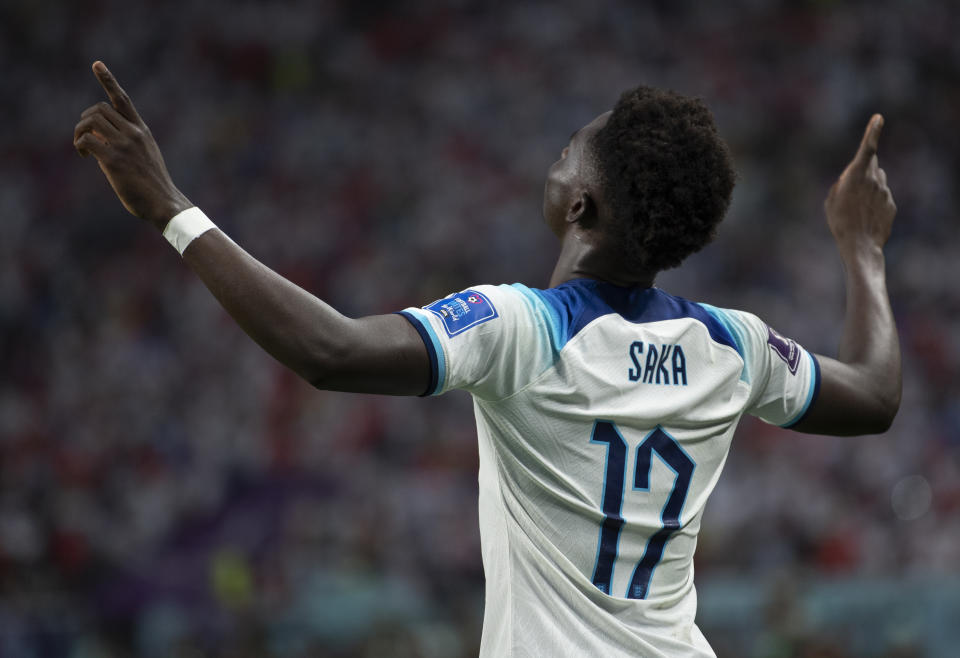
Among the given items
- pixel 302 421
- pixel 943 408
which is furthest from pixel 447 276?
pixel 943 408

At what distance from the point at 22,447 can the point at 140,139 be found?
7.02m

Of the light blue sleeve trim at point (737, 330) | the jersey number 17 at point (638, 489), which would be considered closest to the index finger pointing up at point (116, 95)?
the jersey number 17 at point (638, 489)

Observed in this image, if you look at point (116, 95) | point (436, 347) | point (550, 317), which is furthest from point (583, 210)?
point (116, 95)

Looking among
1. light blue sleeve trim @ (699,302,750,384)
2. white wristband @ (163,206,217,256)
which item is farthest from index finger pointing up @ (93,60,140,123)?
light blue sleeve trim @ (699,302,750,384)

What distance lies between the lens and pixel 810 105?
36.5 feet

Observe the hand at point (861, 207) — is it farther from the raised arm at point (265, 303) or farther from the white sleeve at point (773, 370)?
the raised arm at point (265, 303)

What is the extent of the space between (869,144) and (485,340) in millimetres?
1313

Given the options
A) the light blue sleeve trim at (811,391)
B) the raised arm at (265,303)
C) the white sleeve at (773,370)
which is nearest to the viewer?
the raised arm at (265,303)

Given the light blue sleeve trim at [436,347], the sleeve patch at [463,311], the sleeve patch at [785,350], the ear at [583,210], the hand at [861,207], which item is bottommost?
the light blue sleeve trim at [436,347]

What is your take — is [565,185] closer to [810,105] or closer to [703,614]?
[703,614]

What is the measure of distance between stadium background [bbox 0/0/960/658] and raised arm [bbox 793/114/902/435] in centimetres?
A: 421

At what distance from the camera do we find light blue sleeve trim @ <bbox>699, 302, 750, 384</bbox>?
2.16 m

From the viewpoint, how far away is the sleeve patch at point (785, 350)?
2.24 metres

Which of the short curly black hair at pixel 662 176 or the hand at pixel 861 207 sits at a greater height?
the hand at pixel 861 207
